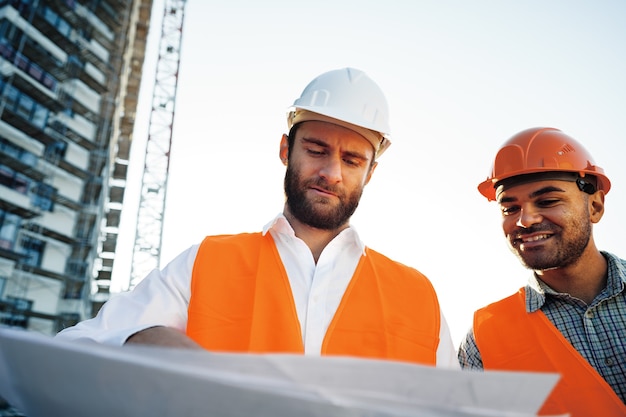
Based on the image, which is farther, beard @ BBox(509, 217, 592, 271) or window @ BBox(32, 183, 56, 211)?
window @ BBox(32, 183, 56, 211)

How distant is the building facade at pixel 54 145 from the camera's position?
2153 cm

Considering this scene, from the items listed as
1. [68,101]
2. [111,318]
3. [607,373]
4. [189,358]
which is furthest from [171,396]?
[68,101]

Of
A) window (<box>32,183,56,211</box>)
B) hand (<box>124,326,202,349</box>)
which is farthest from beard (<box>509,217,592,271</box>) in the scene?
window (<box>32,183,56,211</box>)

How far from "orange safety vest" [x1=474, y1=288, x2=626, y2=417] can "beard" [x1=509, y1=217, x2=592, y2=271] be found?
28 centimetres

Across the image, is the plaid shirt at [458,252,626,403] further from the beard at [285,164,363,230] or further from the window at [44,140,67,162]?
the window at [44,140,67,162]

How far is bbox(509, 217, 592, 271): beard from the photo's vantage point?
250 cm

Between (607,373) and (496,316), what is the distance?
0.61 meters

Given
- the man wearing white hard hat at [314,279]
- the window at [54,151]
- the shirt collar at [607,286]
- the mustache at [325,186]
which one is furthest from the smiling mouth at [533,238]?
the window at [54,151]

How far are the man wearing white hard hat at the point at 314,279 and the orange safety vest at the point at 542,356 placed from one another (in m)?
0.66

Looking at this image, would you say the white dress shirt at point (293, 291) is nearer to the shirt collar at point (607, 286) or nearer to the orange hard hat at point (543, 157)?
the shirt collar at point (607, 286)

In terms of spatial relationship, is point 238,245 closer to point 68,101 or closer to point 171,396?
point 171,396

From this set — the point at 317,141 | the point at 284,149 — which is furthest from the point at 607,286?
the point at 284,149

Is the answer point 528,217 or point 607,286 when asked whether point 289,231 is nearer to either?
point 528,217

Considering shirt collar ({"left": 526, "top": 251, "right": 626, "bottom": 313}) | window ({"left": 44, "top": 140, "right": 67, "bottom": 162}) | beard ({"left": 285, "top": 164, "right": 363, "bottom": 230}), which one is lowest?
shirt collar ({"left": 526, "top": 251, "right": 626, "bottom": 313})
